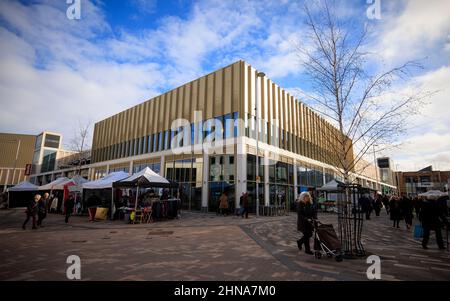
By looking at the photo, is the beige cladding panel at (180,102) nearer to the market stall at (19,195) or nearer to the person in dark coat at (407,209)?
the market stall at (19,195)

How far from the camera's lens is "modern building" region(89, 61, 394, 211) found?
21938mm

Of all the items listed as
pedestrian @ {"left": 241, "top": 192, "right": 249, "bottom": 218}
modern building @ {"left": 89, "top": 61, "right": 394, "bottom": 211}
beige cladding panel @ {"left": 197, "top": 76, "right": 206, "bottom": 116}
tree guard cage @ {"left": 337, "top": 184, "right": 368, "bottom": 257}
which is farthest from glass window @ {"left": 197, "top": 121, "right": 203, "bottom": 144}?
tree guard cage @ {"left": 337, "top": 184, "right": 368, "bottom": 257}

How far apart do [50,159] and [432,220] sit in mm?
75887

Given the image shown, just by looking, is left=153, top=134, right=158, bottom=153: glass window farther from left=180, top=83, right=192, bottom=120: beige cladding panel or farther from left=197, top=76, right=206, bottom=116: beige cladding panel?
left=197, top=76, right=206, bottom=116: beige cladding panel

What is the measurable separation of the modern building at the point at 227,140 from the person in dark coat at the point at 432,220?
1102 centimetres

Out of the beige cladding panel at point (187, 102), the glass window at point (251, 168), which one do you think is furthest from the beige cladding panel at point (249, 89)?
the beige cladding panel at point (187, 102)

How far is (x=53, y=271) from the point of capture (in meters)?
5.15

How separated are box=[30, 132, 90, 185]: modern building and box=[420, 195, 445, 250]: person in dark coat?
193ft

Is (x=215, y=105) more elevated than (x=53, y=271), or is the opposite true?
(x=215, y=105)

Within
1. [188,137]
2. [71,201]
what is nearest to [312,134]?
[71,201]

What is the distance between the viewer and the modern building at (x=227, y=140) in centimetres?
2194

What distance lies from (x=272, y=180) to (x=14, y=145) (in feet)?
340
